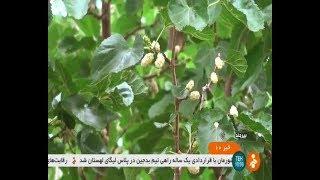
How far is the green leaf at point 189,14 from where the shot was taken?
110cm

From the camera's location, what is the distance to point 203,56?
1.26 m

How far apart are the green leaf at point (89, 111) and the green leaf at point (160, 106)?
0.12 meters

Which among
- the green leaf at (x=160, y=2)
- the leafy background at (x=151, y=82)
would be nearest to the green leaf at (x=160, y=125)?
the leafy background at (x=151, y=82)

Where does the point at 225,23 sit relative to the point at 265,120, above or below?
above

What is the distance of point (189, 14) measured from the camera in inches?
43.6

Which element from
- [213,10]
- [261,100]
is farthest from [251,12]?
[261,100]

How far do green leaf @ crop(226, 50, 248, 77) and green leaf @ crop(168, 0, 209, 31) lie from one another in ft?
0.29

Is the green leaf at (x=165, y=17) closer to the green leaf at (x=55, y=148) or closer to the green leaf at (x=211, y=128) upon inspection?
the green leaf at (x=211, y=128)

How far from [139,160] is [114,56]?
18cm

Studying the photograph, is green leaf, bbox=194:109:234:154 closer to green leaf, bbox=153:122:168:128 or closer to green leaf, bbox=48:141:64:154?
green leaf, bbox=153:122:168:128

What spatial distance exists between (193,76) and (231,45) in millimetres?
88

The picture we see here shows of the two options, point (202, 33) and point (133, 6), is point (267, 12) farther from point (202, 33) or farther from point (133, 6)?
point (133, 6)
